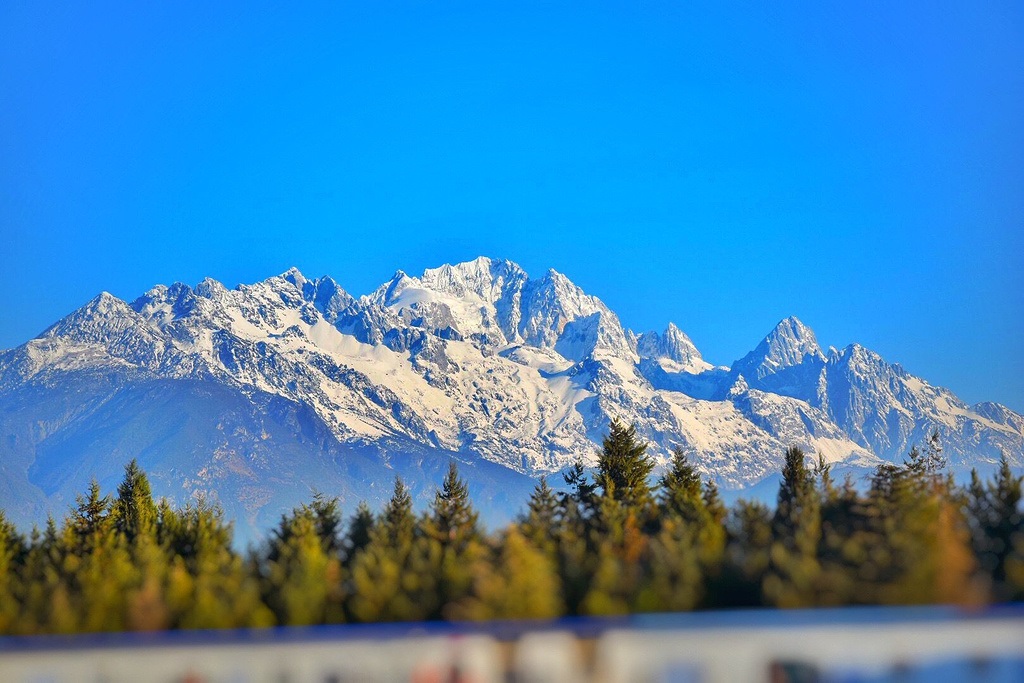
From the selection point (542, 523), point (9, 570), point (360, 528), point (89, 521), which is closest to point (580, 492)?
point (360, 528)


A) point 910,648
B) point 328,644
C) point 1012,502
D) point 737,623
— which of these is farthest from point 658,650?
point 1012,502

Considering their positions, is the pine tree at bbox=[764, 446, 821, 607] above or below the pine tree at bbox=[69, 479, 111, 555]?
below

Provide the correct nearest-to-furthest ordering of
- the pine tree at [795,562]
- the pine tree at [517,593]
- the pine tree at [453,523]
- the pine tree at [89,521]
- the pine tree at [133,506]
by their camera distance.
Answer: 1. the pine tree at [795,562]
2. the pine tree at [517,593]
3. the pine tree at [453,523]
4. the pine tree at [89,521]
5. the pine tree at [133,506]

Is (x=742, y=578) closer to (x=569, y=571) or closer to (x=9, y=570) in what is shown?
(x=569, y=571)

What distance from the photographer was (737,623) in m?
13.1

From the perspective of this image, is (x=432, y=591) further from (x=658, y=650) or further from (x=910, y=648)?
(x=910, y=648)

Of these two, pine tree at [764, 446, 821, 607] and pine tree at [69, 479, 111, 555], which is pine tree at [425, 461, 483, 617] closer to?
pine tree at [764, 446, 821, 607]

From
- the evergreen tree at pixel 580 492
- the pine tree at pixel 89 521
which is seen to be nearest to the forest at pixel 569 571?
the pine tree at pixel 89 521

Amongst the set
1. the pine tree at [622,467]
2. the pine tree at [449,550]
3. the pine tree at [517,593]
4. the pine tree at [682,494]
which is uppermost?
the pine tree at [622,467]

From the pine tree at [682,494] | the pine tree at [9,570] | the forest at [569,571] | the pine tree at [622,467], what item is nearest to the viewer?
the forest at [569,571]

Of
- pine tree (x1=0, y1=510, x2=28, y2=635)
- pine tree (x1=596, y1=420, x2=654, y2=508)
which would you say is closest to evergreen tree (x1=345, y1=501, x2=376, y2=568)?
pine tree (x1=0, y1=510, x2=28, y2=635)

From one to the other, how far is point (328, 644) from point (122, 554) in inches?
482

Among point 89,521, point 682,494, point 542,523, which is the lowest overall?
point 542,523

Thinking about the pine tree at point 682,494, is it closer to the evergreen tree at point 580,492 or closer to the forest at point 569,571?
the forest at point 569,571
